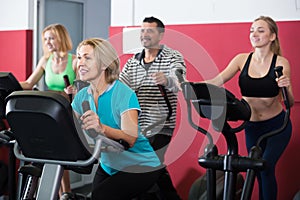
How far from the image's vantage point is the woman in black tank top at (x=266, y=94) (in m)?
3.14

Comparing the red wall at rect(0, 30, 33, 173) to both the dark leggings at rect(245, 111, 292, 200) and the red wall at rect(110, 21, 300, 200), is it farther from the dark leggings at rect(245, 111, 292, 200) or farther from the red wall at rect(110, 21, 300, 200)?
the dark leggings at rect(245, 111, 292, 200)

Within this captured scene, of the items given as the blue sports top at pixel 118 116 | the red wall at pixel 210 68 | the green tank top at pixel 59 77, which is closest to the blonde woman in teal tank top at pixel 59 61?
the green tank top at pixel 59 77

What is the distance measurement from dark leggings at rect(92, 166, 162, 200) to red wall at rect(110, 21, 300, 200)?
3.82ft

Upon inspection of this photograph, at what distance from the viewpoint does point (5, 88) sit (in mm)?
2934

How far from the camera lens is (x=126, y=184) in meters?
2.33

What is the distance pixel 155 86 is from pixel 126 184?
4.07 ft

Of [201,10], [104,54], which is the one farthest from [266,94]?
[104,54]

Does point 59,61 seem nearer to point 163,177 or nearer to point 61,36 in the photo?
point 61,36

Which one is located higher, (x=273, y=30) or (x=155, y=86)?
(x=273, y=30)

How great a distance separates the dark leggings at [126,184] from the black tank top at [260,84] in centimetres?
109

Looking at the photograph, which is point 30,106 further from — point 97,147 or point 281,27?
point 281,27

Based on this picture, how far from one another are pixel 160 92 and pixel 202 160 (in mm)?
974

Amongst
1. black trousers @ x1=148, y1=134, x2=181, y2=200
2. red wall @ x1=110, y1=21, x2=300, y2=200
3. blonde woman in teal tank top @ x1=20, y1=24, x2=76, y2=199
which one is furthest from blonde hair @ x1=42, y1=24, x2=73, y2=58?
black trousers @ x1=148, y1=134, x2=181, y2=200

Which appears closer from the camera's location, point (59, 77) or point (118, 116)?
point (118, 116)
